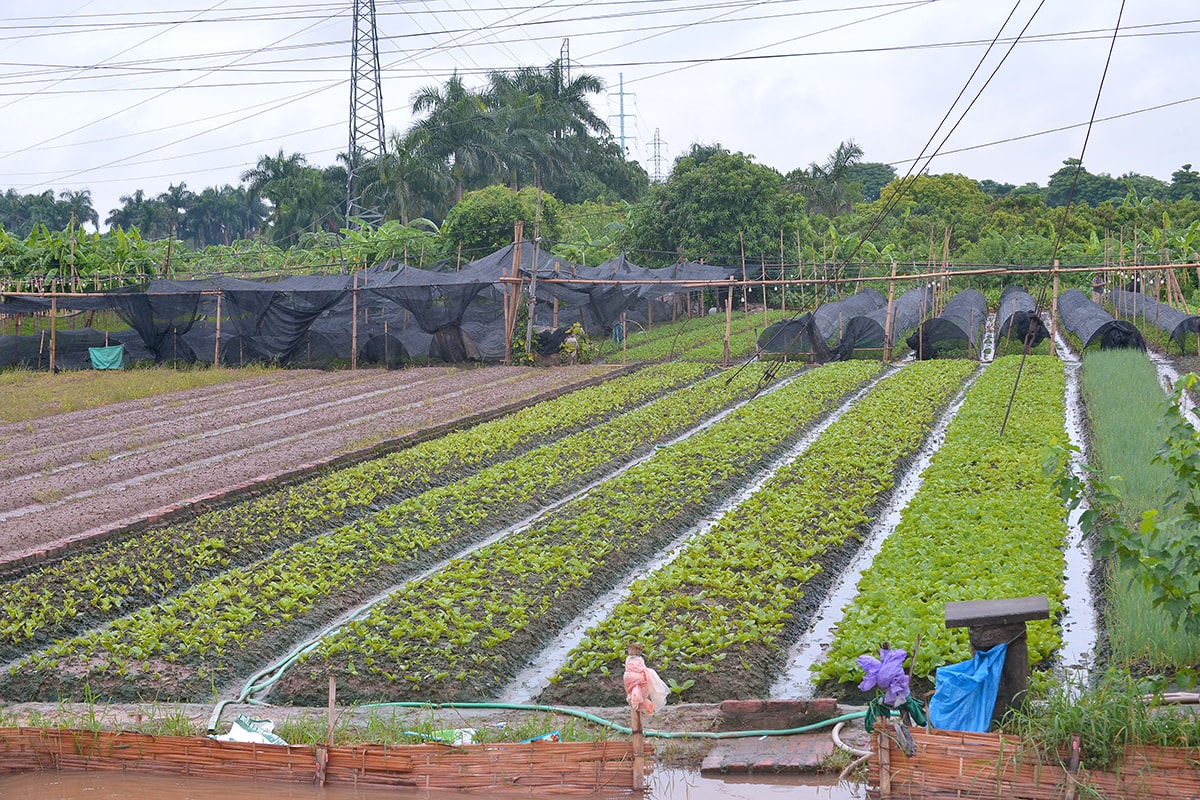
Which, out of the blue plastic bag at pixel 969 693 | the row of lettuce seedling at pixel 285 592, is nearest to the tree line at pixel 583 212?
the row of lettuce seedling at pixel 285 592

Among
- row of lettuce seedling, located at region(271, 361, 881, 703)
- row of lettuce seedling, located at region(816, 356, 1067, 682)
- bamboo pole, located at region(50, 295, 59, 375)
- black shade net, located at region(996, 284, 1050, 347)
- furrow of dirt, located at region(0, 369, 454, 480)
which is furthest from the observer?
black shade net, located at region(996, 284, 1050, 347)

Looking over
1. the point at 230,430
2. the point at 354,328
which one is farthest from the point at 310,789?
the point at 354,328

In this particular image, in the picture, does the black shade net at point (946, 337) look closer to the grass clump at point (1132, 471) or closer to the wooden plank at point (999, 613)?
the grass clump at point (1132, 471)

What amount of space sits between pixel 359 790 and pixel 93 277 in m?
31.6

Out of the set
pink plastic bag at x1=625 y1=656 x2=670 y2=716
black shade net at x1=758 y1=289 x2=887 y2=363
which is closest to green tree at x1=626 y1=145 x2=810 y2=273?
black shade net at x1=758 y1=289 x2=887 y2=363

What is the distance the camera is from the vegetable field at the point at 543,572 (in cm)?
797

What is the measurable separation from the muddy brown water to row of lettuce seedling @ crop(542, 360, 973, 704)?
1.21 metres

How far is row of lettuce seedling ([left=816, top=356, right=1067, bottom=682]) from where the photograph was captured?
24.9 ft

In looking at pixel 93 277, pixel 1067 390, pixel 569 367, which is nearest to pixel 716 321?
pixel 569 367

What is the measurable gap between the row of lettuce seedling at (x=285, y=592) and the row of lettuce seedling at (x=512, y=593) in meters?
0.62

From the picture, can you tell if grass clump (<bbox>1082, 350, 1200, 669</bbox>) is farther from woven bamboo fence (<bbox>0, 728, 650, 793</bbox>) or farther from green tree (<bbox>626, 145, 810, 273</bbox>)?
green tree (<bbox>626, 145, 810, 273</bbox>)

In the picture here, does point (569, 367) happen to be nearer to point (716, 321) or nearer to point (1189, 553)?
point (716, 321)

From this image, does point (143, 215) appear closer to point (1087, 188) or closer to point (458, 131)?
point (458, 131)

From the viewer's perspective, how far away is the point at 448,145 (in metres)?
53.1
